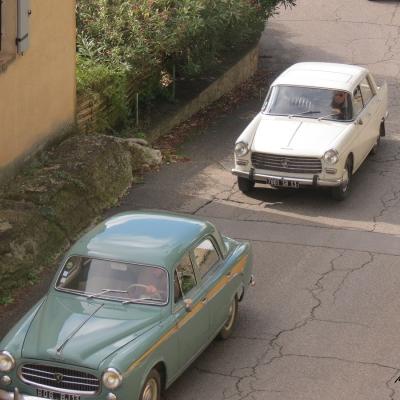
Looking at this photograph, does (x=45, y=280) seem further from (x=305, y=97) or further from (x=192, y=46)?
(x=192, y=46)

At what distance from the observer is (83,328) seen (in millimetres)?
10109

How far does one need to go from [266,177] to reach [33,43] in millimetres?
4015

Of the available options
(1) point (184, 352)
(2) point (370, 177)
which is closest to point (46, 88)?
(2) point (370, 177)

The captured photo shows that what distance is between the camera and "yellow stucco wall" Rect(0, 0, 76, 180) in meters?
15.3

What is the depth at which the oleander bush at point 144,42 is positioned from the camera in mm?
18141

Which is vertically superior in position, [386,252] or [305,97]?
[305,97]

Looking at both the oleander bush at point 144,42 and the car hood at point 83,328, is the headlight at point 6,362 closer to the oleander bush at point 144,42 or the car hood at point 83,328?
the car hood at point 83,328

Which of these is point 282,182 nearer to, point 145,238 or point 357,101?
point 357,101

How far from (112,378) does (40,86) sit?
25.1 feet

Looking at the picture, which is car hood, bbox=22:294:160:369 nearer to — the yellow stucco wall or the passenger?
the passenger

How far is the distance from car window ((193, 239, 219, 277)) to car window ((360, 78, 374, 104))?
23.1 feet

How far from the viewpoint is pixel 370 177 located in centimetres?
1772

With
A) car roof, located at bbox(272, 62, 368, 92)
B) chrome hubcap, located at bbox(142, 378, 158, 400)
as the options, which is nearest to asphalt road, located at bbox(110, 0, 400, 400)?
chrome hubcap, located at bbox(142, 378, 158, 400)

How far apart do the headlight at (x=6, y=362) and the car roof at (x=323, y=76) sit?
8.99 metres
